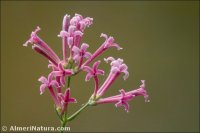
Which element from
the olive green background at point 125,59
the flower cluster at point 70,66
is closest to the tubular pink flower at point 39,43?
the flower cluster at point 70,66

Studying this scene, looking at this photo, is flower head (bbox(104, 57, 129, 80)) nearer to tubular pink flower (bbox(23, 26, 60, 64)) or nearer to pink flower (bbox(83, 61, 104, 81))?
pink flower (bbox(83, 61, 104, 81))

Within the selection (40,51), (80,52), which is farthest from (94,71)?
(40,51)

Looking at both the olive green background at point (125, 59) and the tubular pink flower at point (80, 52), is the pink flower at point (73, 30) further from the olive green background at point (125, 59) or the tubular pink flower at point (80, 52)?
the olive green background at point (125, 59)

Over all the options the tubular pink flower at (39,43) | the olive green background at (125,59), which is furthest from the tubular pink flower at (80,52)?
the olive green background at (125,59)

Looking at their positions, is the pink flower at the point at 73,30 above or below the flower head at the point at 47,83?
above

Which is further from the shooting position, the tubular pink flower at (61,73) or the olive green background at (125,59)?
the olive green background at (125,59)

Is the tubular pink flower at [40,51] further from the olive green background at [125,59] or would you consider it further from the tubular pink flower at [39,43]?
the olive green background at [125,59]

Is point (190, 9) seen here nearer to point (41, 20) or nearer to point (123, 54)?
point (123, 54)

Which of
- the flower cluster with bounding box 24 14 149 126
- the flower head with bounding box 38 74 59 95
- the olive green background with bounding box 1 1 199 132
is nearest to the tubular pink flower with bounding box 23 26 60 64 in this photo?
the flower cluster with bounding box 24 14 149 126

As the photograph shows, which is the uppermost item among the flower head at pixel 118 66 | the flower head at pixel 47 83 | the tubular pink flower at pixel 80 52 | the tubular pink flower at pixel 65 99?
the tubular pink flower at pixel 80 52
